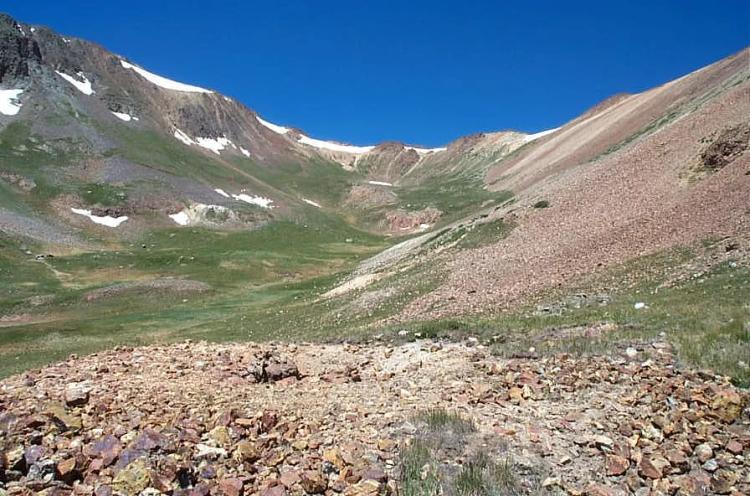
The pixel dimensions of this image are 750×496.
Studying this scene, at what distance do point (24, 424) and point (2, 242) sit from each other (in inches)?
3096

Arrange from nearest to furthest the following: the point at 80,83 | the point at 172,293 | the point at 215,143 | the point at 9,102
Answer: the point at 172,293 < the point at 9,102 < the point at 80,83 < the point at 215,143

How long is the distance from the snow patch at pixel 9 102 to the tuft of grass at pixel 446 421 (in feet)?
461

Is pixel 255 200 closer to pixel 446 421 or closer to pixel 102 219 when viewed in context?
pixel 102 219

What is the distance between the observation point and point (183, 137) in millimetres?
170125

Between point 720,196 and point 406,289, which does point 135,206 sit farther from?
point 720,196

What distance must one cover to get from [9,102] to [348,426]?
144428 mm

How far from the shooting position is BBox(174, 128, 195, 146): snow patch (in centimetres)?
16682

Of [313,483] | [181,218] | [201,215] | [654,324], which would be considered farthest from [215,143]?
[313,483]

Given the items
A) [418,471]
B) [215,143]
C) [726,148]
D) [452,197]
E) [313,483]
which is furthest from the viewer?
[215,143]

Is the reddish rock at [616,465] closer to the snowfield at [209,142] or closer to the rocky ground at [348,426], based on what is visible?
the rocky ground at [348,426]

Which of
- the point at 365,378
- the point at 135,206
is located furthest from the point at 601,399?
the point at 135,206

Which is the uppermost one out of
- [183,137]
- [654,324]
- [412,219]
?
[183,137]

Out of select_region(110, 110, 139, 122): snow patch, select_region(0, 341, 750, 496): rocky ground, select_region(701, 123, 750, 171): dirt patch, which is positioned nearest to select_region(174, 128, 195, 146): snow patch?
select_region(110, 110, 139, 122): snow patch

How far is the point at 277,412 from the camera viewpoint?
10.5 m
